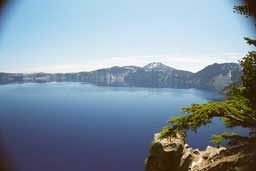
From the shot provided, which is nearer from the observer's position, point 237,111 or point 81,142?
point 237,111

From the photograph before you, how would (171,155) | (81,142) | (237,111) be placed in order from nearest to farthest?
(237,111) < (171,155) < (81,142)

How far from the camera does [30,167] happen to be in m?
67.3

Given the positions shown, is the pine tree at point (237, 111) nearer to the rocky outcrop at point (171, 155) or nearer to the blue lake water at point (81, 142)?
the rocky outcrop at point (171, 155)

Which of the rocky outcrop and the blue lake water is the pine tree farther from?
the blue lake water

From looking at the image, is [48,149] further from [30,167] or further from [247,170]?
[247,170]

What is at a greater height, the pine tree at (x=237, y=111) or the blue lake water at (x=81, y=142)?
the pine tree at (x=237, y=111)

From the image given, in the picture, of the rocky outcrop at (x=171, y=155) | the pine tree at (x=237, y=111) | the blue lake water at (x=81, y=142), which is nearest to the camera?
the pine tree at (x=237, y=111)

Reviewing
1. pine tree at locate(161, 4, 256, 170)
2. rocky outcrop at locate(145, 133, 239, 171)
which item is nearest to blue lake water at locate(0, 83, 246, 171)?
rocky outcrop at locate(145, 133, 239, 171)

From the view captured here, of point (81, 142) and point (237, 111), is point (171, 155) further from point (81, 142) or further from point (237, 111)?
point (81, 142)

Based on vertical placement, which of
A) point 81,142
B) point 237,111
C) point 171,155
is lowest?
point 81,142

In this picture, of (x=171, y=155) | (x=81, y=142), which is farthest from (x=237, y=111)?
(x=81, y=142)

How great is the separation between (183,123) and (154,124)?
10617 centimetres

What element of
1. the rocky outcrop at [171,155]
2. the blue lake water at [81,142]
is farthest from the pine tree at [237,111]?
the blue lake water at [81,142]

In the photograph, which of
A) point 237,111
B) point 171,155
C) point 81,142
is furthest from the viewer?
point 81,142
